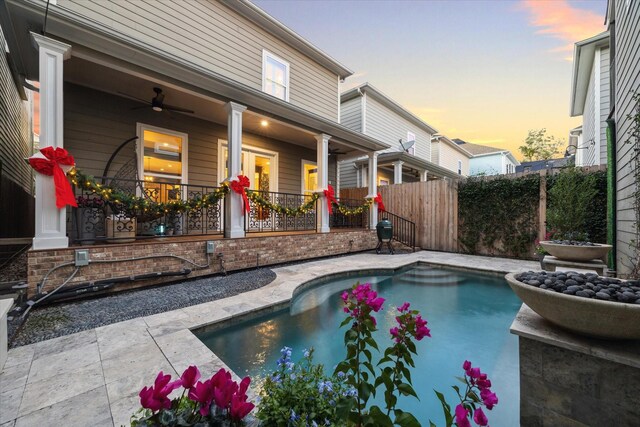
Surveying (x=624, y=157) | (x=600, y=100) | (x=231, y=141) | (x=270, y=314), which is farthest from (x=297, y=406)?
(x=600, y=100)

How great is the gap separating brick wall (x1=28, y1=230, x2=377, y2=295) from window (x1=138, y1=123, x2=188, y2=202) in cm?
166

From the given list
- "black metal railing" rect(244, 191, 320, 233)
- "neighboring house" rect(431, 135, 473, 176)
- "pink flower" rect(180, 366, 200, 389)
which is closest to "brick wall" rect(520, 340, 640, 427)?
"pink flower" rect(180, 366, 200, 389)

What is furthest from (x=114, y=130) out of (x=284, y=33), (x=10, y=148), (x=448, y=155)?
(x=448, y=155)

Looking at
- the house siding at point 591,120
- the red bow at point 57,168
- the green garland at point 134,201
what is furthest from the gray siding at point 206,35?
the house siding at point 591,120

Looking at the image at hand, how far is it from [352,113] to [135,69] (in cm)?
924

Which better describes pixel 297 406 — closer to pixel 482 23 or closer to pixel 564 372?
pixel 564 372

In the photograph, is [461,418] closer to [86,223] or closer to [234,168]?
[234,168]

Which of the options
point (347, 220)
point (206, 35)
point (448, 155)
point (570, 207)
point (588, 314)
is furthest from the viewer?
point (448, 155)

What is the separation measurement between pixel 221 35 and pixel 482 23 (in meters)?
7.72

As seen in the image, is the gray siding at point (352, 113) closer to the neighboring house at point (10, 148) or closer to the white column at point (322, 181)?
the white column at point (322, 181)

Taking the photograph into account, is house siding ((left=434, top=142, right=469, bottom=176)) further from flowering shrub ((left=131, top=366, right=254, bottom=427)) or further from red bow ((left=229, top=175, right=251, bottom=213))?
flowering shrub ((left=131, top=366, right=254, bottom=427))

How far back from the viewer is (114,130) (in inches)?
233

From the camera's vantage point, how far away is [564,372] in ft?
Result: 4.83

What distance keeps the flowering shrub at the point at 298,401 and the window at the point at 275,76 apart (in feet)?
26.0
